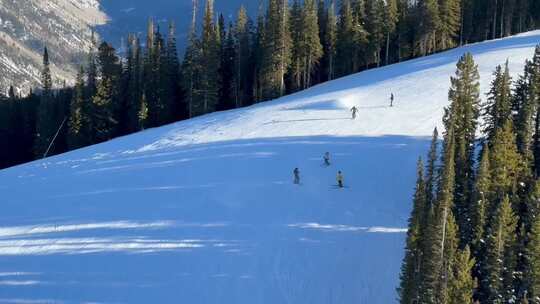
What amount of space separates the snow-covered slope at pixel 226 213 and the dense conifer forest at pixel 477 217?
3.74 m

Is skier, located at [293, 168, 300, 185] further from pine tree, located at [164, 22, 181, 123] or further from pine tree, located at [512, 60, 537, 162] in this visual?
pine tree, located at [164, 22, 181, 123]

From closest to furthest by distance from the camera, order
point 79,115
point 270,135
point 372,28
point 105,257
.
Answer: point 105,257 → point 270,135 → point 79,115 → point 372,28

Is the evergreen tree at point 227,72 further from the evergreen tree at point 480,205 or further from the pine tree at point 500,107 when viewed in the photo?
the evergreen tree at point 480,205

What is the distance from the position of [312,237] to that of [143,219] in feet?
32.5

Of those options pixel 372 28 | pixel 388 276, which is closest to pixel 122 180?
pixel 388 276

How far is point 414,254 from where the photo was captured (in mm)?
27016

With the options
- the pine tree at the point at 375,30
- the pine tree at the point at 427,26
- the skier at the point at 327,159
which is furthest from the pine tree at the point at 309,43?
the skier at the point at 327,159

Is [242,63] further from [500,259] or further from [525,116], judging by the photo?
[500,259]

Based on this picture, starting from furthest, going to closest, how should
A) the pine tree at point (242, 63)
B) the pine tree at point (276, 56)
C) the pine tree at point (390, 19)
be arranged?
the pine tree at point (242, 63)
the pine tree at point (390, 19)
the pine tree at point (276, 56)

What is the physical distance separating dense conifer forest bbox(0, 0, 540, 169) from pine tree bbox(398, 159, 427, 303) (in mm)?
47284

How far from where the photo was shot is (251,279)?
2998 centimetres

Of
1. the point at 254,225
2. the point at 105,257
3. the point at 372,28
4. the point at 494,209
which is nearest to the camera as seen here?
the point at 494,209

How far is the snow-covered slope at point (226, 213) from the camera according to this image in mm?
29922

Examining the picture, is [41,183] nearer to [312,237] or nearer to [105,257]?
[105,257]
